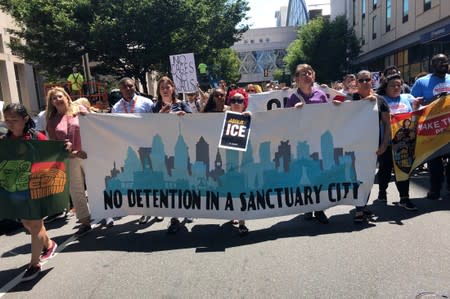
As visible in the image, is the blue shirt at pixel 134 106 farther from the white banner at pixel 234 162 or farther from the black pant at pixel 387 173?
the black pant at pixel 387 173

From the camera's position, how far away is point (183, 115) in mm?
5453

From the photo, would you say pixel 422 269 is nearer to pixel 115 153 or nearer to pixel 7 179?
pixel 115 153

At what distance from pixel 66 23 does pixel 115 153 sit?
20.8 metres

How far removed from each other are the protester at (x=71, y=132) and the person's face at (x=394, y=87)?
409 centimetres

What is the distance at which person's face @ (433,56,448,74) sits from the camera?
688 cm

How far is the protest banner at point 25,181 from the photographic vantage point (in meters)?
4.40

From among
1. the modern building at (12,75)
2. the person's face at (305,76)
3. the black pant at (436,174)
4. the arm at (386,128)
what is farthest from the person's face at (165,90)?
the modern building at (12,75)

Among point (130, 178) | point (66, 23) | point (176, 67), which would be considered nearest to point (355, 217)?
point (130, 178)

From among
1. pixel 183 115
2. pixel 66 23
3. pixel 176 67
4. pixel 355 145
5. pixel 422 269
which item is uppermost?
pixel 66 23

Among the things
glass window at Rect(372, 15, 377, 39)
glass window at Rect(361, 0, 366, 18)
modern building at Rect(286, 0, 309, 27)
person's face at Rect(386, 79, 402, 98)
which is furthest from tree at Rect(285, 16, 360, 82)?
modern building at Rect(286, 0, 309, 27)

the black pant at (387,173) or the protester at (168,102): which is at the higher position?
the protester at (168,102)

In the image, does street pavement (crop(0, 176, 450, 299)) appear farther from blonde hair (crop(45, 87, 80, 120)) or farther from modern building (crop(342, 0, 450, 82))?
modern building (crop(342, 0, 450, 82))

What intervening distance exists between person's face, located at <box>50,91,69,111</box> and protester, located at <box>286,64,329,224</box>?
2.90 metres

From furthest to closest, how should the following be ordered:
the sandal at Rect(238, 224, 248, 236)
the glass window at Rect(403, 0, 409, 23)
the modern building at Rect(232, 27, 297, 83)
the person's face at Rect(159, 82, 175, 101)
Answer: the modern building at Rect(232, 27, 297, 83)
the glass window at Rect(403, 0, 409, 23)
the person's face at Rect(159, 82, 175, 101)
the sandal at Rect(238, 224, 248, 236)
